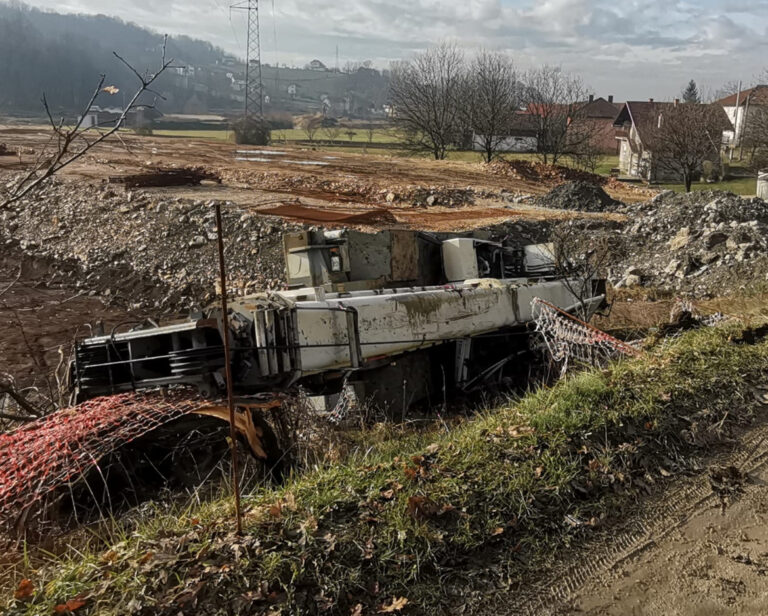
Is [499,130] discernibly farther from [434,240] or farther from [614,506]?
[614,506]

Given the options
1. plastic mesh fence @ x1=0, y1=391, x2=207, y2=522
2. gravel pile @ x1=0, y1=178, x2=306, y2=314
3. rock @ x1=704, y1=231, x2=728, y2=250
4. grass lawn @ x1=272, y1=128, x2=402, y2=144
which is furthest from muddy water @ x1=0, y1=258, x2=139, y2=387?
grass lawn @ x1=272, y1=128, x2=402, y2=144

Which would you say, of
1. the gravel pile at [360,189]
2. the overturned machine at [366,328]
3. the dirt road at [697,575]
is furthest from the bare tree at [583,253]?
the gravel pile at [360,189]

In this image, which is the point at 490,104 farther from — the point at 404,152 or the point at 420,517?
the point at 420,517

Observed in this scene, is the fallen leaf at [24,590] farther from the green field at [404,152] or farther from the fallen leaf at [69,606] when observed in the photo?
the green field at [404,152]

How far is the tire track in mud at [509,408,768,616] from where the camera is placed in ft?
10.8

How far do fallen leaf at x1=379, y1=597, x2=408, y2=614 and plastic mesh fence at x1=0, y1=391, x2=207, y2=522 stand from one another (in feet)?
7.24

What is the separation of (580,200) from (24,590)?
24235 mm

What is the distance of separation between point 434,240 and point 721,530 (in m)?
6.14

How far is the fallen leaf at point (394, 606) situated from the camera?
310cm

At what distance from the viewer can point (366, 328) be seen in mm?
6473

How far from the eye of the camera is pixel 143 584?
3.05m

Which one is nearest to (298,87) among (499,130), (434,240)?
(499,130)

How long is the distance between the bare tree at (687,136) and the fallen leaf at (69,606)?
37.8 meters

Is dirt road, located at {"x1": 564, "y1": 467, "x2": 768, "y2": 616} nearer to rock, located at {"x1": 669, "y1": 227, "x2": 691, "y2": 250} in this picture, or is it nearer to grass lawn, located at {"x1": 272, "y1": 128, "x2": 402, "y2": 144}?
rock, located at {"x1": 669, "y1": 227, "x2": 691, "y2": 250}
